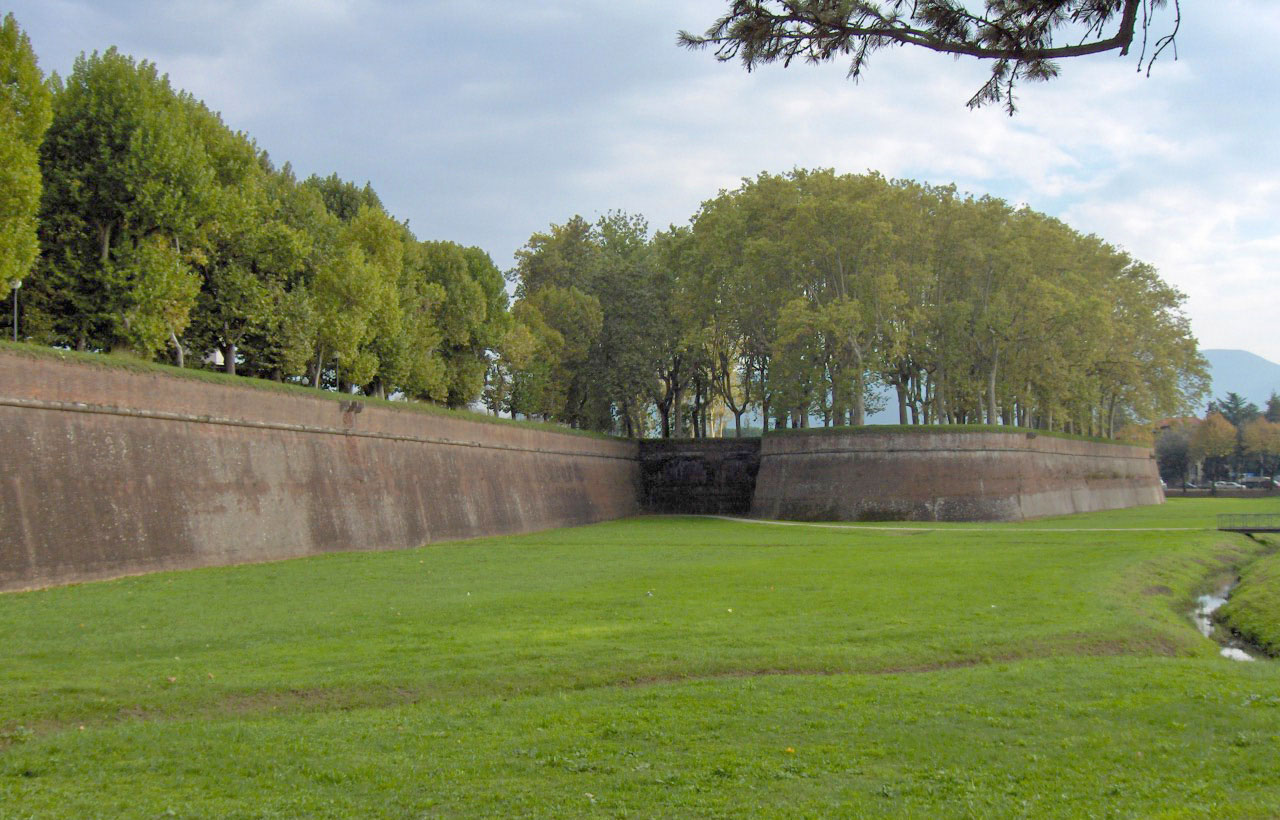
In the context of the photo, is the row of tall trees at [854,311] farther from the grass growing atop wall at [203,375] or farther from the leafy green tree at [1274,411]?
the leafy green tree at [1274,411]

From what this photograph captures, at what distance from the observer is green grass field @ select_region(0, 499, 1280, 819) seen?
23.5 ft

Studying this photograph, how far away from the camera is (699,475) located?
186ft

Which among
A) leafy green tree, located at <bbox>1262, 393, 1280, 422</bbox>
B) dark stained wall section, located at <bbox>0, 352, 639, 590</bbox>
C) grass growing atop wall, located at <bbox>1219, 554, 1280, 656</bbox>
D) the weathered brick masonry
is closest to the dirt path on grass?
the weathered brick masonry

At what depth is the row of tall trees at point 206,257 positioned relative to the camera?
26156 mm

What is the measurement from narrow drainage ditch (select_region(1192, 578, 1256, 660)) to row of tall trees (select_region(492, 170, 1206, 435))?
77.6 feet

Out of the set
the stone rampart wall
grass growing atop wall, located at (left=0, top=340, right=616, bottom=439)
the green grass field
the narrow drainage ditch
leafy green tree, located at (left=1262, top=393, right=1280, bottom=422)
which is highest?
leafy green tree, located at (left=1262, top=393, right=1280, bottom=422)

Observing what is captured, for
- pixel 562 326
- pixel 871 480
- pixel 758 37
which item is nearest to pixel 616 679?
pixel 758 37

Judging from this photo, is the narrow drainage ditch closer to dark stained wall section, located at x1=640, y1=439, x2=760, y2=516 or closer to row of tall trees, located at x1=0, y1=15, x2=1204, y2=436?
row of tall trees, located at x1=0, y1=15, x2=1204, y2=436

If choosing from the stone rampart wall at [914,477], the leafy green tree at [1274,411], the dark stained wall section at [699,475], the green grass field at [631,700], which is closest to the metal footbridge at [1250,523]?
the stone rampart wall at [914,477]

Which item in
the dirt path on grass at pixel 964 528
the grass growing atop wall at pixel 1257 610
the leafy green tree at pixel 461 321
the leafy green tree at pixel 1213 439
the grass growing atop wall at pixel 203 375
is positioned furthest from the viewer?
the leafy green tree at pixel 1213 439

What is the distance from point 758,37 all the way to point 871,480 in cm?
3914

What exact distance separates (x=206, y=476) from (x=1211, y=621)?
22.2 meters

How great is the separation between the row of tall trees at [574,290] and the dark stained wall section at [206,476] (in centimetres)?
353

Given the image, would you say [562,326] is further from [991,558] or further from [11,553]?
[11,553]
